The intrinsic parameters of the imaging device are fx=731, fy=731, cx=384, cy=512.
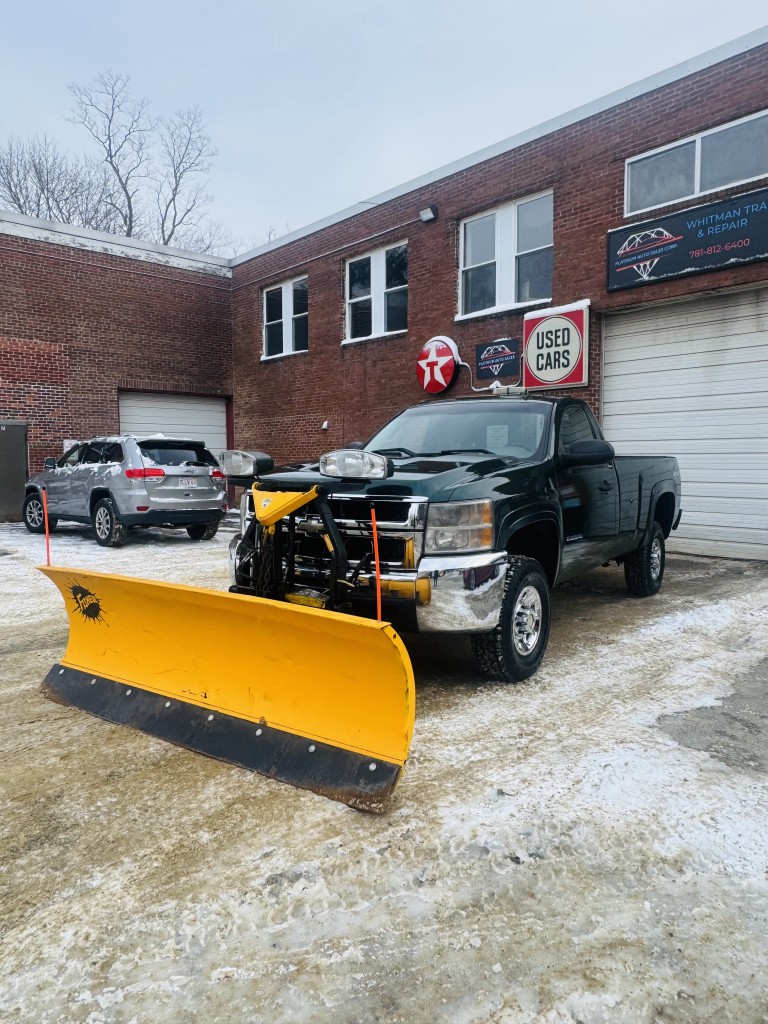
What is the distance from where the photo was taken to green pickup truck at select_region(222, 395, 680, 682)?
4148mm

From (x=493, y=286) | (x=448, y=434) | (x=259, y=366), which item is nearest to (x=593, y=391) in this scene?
(x=493, y=286)

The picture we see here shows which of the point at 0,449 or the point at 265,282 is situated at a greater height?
the point at 265,282

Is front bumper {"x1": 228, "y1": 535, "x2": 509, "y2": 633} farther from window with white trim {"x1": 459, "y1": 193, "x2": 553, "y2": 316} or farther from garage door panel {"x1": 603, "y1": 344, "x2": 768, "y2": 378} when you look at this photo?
window with white trim {"x1": 459, "y1": 193, "x2": 553, "y2": 316}

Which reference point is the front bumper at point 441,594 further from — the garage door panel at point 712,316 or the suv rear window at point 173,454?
the garage door panel at point 712,316

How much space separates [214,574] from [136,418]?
1067 centimetres

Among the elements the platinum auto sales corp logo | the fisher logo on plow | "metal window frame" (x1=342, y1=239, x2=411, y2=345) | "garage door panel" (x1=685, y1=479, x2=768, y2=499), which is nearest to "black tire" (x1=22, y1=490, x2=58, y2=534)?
"metal window frame" (x1=342, y1=239, x2=411, y2=345)

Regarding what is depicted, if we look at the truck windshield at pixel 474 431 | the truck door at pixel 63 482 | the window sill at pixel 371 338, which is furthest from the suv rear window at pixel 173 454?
the truck windshield at pixel 474 431

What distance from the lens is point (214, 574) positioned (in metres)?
8.38

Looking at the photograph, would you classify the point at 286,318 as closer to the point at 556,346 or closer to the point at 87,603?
the point at 556,346

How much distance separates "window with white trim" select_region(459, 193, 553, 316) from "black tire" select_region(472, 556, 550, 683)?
866cm

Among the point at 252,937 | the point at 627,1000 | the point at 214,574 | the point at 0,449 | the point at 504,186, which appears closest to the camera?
the point at 627,1000

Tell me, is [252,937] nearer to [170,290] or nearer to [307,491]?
[307,491]

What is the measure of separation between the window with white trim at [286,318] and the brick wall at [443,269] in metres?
0.24

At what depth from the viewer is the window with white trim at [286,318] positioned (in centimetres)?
1719
